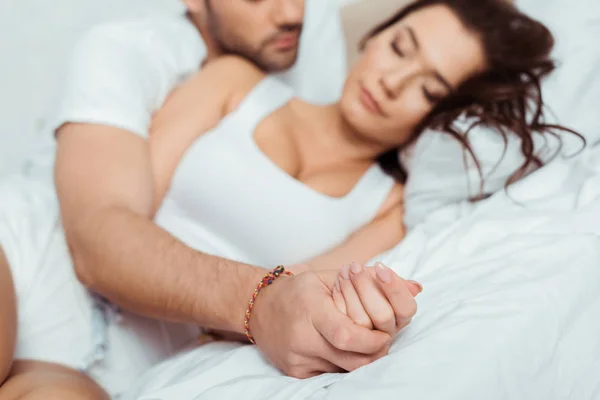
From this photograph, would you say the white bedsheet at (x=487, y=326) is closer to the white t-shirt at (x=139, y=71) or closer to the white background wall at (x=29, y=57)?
the white t-shirt at (x=139, y=71)

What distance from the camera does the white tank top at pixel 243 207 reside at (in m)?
1.01

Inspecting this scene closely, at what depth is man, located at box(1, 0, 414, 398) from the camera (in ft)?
2.14

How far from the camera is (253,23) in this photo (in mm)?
1279

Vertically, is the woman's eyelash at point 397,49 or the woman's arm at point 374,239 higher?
the woman's eyelash at point 397,49

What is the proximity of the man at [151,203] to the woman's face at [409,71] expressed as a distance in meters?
0.28

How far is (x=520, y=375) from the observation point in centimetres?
60

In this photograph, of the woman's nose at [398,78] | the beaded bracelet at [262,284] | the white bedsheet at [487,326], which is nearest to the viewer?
the white bedsheet at [487,326]

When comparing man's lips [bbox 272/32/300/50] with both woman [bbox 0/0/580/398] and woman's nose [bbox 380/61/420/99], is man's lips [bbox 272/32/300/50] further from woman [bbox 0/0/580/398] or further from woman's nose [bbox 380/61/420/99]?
woman's nose [bbox 380/61/420/99]

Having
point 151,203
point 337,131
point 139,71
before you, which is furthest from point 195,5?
point 151,203

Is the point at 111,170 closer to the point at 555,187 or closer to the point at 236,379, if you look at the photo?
the point at 236,379

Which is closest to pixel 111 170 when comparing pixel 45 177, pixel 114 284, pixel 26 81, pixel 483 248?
pixel 114 284

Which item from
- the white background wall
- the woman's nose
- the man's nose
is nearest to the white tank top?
the woman's nose

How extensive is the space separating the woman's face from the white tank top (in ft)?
0.66

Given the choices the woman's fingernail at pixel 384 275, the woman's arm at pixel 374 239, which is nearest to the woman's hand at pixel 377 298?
the woman's fingernail at pixel 384 275
